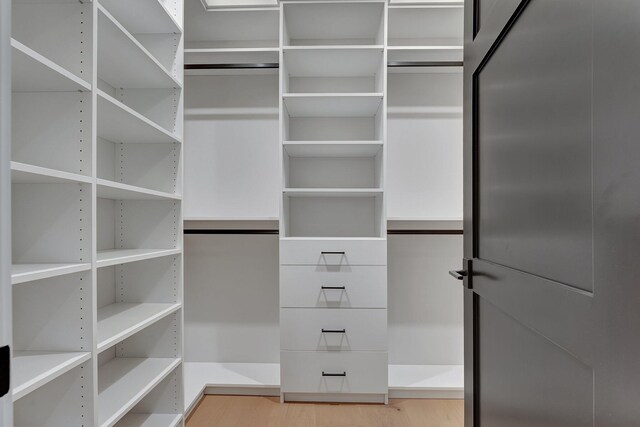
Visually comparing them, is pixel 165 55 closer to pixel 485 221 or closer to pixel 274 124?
pixel 274 124

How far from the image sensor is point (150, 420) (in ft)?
5.78

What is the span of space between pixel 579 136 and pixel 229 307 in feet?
7.66

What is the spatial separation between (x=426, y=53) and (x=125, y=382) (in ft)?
7.08

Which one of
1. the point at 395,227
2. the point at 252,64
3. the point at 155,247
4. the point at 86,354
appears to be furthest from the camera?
the point at 395,227

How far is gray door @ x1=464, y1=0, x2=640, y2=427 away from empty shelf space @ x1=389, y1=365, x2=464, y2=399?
1.30 m

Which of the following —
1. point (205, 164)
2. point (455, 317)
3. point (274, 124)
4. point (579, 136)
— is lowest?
point (455, 317)

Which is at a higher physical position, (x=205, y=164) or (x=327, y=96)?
(x=327, y=96)

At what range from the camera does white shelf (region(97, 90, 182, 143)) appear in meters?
1.32

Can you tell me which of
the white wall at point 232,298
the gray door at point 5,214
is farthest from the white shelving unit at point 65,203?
the white wall at point 232,298

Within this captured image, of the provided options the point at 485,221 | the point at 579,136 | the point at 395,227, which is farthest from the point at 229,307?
the point at 579,136

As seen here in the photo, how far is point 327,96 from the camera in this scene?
2129 mm

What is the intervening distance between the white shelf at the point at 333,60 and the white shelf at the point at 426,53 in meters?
0.10

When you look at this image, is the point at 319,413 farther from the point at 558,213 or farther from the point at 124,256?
the point at 558,213

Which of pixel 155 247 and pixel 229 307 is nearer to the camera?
pixel 155 247
